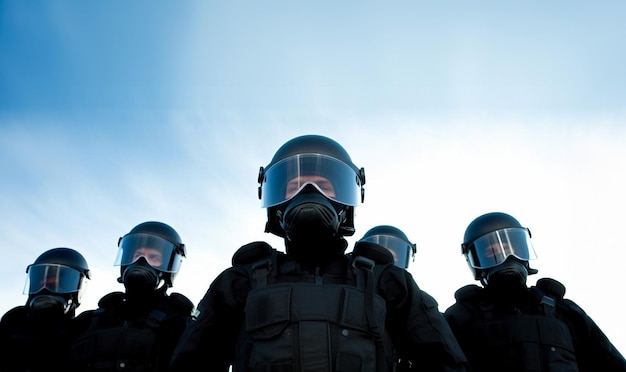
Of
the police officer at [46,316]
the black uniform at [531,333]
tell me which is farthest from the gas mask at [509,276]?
the police officer at [46,316]

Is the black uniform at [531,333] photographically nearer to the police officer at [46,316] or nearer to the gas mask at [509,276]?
the gas mask at [509,276]

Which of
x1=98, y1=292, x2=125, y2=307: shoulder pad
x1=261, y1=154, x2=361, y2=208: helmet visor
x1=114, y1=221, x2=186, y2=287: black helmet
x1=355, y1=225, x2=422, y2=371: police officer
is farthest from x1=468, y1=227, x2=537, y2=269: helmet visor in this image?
x1=98, y1=292, x2=125, y2=307: shoulder pad

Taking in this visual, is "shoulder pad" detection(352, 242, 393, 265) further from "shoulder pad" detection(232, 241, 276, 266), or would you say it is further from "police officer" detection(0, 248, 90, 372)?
"police officer" detection(0, 248, 90, 372)

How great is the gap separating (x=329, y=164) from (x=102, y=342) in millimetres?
3368

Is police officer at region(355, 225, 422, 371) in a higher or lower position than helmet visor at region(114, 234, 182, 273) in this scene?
higher

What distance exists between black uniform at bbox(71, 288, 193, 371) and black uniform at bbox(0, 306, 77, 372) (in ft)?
1.94

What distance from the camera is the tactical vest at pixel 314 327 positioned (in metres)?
2.72

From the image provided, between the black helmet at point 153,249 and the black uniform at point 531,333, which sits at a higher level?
the black helmet at point 153,249

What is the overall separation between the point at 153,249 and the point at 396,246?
4.00 meters

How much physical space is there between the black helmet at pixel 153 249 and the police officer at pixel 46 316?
119 cm

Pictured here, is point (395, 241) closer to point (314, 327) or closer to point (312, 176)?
point (312, 176)

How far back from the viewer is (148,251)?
6289mm

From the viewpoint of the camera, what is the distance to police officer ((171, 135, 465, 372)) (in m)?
2.80

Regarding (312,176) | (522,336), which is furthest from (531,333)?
(312,176)
